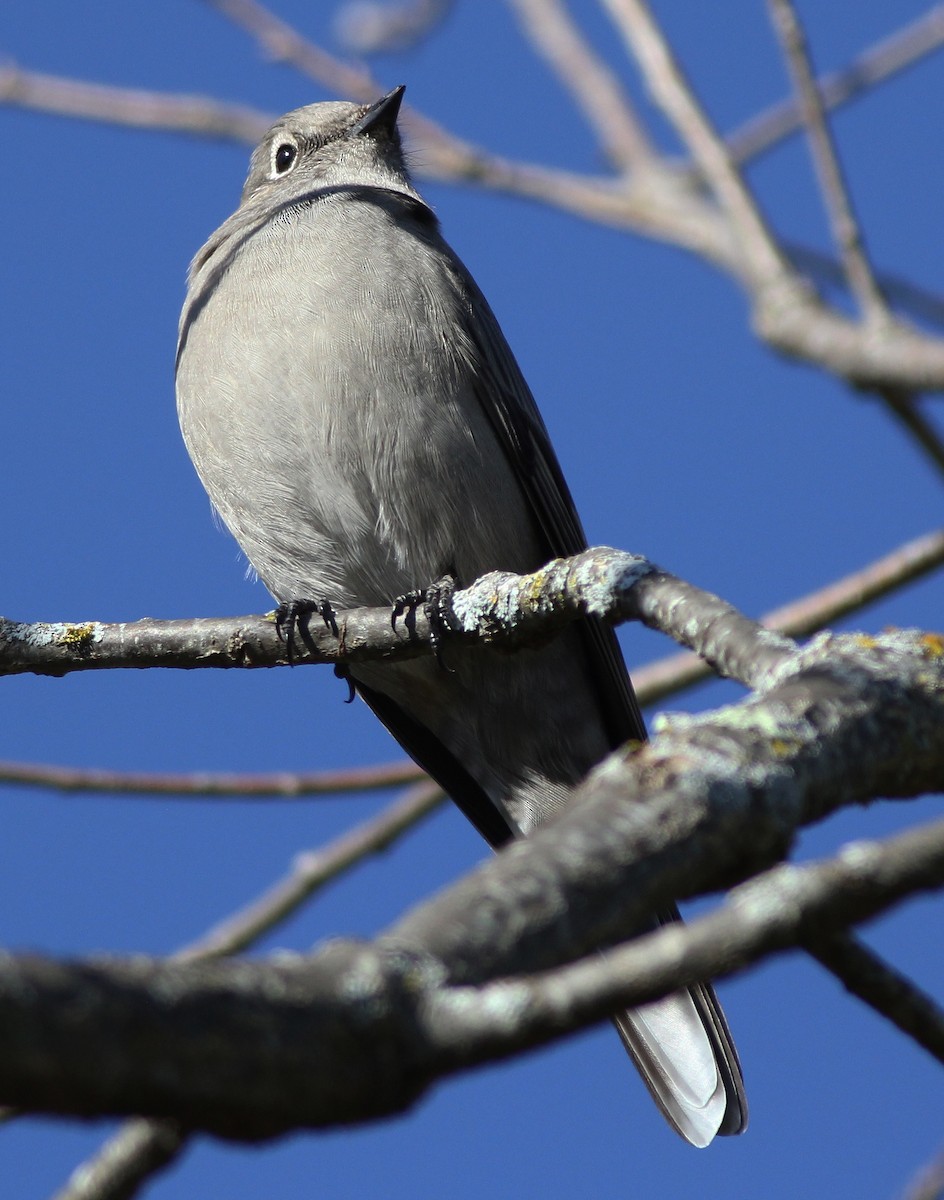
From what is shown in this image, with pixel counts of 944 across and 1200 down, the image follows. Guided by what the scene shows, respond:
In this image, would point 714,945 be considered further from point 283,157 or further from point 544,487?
point 283,157

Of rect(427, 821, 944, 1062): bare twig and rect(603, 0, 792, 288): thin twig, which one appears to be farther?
rect(603, 0, 792, 288): thin twig

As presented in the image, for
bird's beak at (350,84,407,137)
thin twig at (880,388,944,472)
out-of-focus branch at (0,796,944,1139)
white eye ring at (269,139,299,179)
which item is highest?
white eye ring at (269,139,299,179)

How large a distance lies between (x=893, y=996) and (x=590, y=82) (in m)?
4.09

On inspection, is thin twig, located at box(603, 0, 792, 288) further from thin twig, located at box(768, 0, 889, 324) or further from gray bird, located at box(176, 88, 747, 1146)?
gray bird, located at box(176, 88, 747, 1146)

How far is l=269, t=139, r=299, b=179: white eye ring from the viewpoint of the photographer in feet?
24.9

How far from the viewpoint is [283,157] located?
7.64 m

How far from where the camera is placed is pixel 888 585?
173 inches

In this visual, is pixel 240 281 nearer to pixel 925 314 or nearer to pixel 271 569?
pixel 271 569

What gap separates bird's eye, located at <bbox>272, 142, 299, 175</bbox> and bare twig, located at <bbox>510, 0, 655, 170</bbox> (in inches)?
95.7

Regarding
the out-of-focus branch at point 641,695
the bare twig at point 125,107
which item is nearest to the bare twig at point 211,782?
the out-of-focus branch at point 641,695

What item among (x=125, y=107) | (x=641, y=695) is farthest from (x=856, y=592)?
(x=125, y=107)

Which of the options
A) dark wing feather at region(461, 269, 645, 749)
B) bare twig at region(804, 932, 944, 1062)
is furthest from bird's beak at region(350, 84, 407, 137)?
bare twig at region(804, 932, 944, 1062)

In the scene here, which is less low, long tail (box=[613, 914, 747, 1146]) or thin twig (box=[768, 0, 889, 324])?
thin twig (box=[768, 0, 889, 324])

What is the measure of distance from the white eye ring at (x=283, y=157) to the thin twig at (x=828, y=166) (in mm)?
4459
